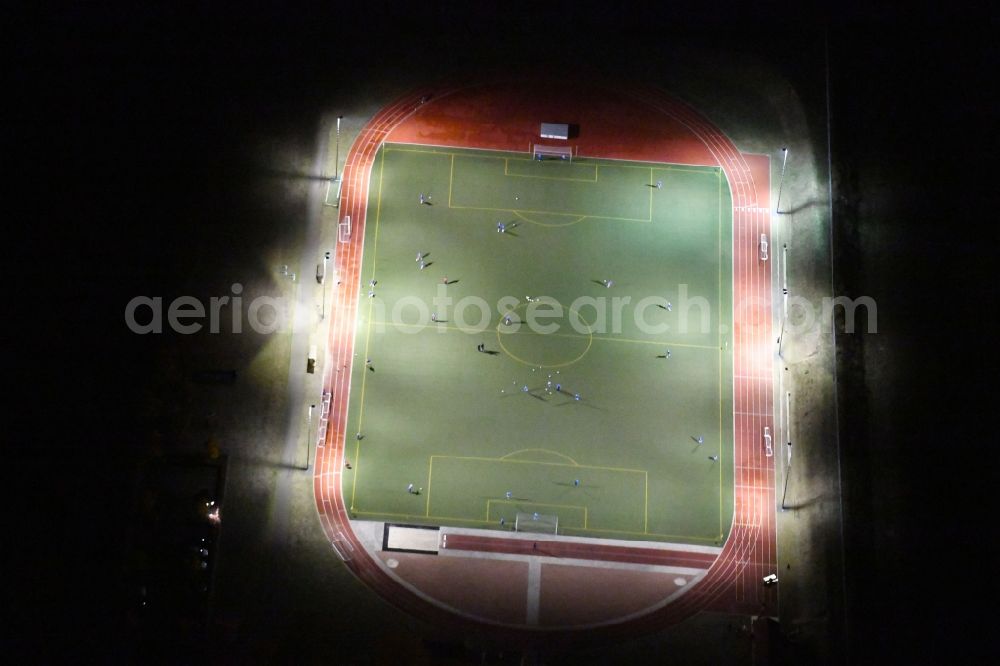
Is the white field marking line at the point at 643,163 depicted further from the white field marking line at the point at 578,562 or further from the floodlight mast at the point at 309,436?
the white field marking line at the point at 578,562

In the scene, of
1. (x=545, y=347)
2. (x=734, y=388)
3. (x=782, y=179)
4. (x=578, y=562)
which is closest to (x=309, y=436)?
(x=545, y=347)

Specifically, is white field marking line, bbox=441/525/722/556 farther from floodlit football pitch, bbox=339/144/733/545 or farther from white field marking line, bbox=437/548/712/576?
white field marking line, bbox=437/548/712/576

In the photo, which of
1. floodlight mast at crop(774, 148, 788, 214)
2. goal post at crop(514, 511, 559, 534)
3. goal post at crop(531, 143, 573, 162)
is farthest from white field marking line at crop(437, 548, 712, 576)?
goal post at crop(531, 143, 573, 162)

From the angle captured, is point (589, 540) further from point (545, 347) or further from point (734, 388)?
point (734, 388)

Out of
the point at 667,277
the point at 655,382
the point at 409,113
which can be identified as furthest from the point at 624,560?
the point at 409,113

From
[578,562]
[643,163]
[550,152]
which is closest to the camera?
[578,562]

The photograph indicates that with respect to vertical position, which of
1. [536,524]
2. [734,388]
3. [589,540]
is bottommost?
[589,540]

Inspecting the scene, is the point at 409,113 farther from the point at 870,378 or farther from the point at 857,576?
the point at 857,576

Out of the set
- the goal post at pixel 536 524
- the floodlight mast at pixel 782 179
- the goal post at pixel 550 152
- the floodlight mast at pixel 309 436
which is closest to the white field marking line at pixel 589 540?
the goal post at pixel 536 524
